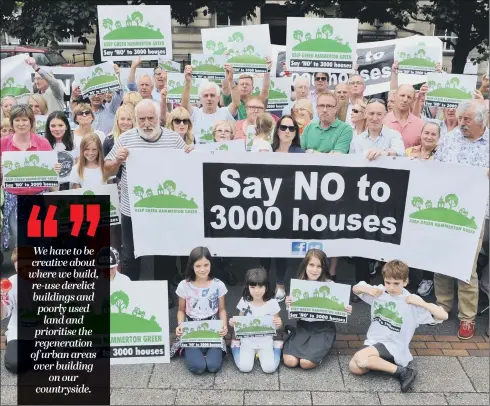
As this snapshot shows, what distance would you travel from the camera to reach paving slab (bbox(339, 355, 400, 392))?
13.6 ft

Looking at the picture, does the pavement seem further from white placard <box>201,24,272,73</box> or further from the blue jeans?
white placard <box>201,24,272,73</box>

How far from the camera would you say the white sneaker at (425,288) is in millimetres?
5488

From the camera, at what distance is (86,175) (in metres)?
5.22

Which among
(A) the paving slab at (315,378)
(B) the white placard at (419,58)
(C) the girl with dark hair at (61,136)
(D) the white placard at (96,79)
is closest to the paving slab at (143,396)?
(A) the paving slab at (315,378)

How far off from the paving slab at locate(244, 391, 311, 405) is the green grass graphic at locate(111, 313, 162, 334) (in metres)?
0.86

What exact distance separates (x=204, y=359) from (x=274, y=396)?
2.05ft

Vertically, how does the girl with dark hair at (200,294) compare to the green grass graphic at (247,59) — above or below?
below

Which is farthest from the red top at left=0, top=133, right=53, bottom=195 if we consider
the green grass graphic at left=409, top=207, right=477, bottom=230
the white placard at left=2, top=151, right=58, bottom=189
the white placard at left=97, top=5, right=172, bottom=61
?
the green grass graphic at left=409, top=207, right=477, bottom=230

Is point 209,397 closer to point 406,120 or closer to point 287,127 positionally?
point 287,127

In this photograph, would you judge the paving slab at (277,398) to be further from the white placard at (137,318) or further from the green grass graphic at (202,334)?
the white placard at (137,318)

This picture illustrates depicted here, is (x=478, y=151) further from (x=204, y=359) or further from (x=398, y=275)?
(x=204, y=359)

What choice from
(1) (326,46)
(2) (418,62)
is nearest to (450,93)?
(2) (418,62)

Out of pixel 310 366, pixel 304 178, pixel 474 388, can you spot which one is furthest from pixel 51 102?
pixel 474 388

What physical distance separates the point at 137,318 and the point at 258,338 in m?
0.93
